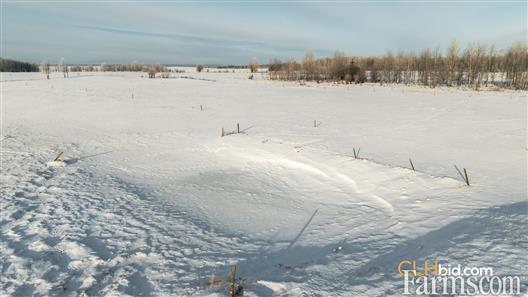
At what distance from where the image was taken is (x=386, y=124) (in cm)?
816

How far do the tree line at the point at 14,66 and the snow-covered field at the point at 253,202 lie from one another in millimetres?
19550

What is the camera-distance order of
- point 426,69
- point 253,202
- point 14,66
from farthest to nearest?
point 14,66
point 426,69
point 253,202

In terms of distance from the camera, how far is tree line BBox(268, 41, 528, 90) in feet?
52.9

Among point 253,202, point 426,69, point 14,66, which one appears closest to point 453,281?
point 253,202

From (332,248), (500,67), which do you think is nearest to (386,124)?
(332,248)

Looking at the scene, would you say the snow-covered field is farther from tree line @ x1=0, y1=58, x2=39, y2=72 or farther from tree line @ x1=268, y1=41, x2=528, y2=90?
tree line @ x1=0, y1=58, x2=39, y2=72

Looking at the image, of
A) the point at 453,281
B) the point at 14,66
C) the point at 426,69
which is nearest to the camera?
the point at 453,281

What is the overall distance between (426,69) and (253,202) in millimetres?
16810

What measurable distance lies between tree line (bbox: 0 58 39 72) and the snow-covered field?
19.6 metres

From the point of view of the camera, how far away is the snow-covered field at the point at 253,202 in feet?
8.50

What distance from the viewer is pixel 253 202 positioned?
4309 millimetres

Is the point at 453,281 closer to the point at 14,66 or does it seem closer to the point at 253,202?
the point at 253,202

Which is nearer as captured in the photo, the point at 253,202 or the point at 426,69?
the point at 253,202

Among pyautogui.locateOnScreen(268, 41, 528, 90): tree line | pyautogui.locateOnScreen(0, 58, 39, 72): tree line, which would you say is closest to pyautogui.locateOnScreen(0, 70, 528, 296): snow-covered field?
pyautogui.locateOnScreen(268, 41, 528, 90): tree line
